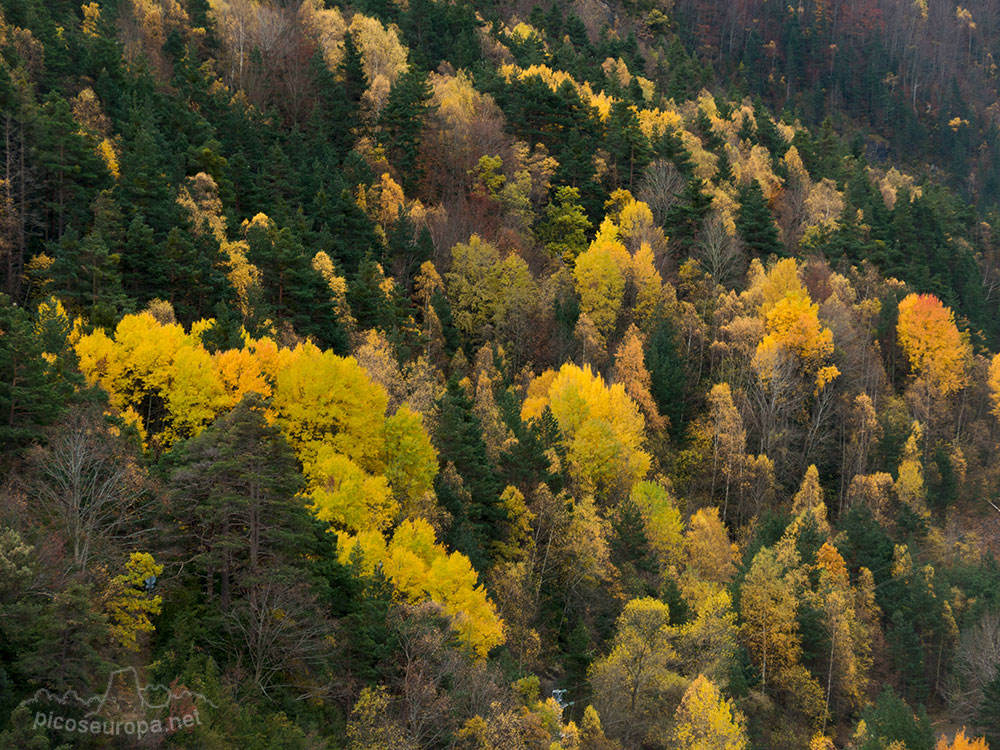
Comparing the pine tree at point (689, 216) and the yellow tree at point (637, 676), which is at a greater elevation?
the pine tree at point (689, 216)

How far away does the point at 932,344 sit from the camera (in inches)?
3157

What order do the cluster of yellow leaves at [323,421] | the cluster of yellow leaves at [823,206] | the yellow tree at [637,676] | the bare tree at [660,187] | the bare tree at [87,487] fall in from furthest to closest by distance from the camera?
the cluster of yellow leaves at [823,206], the bare tree at [660,187], the yellow tree at [637,676], the cluster of yellow leaves at [323,421], the bare tree at [87,487]

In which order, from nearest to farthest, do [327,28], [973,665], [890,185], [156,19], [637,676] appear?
[637,676], [973,665], [156,19], [327,28], [890,185]

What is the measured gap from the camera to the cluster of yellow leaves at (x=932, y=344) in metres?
80.0

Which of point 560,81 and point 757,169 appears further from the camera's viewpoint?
point 757,169

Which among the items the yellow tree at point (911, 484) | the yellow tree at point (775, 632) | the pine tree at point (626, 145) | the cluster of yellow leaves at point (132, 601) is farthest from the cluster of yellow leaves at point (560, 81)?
the cluster of yellow leaves at point (132, 601)

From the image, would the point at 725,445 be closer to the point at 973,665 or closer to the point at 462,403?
the point at 973,665

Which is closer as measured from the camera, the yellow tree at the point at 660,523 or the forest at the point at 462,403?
the forest at the point at 462,403

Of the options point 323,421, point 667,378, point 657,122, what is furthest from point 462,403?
point 657,122

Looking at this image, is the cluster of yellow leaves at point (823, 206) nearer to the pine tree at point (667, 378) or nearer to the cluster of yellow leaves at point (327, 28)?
the pine tree at point (667, 378)

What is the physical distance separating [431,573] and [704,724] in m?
14.0

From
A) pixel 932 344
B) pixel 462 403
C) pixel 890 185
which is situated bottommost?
pixel 932 344

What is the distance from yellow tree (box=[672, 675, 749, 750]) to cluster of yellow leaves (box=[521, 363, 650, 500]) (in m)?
16.5

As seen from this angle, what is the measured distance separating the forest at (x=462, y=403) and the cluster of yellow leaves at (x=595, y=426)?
27 centimetres
